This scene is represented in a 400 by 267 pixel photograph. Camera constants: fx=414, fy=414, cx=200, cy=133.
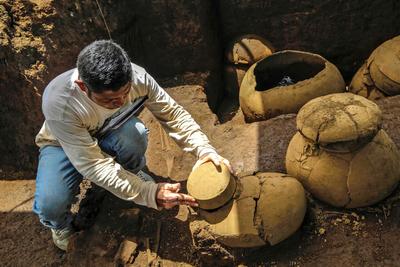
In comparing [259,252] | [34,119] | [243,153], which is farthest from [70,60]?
[259,252]

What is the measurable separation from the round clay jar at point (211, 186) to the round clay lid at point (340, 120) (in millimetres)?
573

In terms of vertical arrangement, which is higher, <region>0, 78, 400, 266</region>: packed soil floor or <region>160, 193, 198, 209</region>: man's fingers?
<region>160, 193, 198, 209</region>: man's fingers

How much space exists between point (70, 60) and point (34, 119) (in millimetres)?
664

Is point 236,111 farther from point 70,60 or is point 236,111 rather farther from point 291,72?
point 70,60

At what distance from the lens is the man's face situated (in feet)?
7.59

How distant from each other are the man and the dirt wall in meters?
1.04

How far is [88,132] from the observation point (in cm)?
274

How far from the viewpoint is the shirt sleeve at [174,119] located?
2877 mm

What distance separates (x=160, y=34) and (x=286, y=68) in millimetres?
1393

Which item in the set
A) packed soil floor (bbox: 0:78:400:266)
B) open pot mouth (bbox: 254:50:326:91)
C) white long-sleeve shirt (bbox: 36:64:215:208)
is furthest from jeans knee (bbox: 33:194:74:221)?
open pot mouth (bbox: 254:50:326:91)

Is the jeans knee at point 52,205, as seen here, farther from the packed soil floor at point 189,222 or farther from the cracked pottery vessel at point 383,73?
the cracked pottery vessel at point 383,73

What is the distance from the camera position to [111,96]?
2330 millimetres

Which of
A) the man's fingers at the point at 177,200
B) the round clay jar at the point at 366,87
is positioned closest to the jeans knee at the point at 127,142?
the man's fingers at the point at 177,200

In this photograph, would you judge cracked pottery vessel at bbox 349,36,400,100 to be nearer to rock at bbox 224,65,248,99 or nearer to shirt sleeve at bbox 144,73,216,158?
rock at bbox 224,65,248,99
